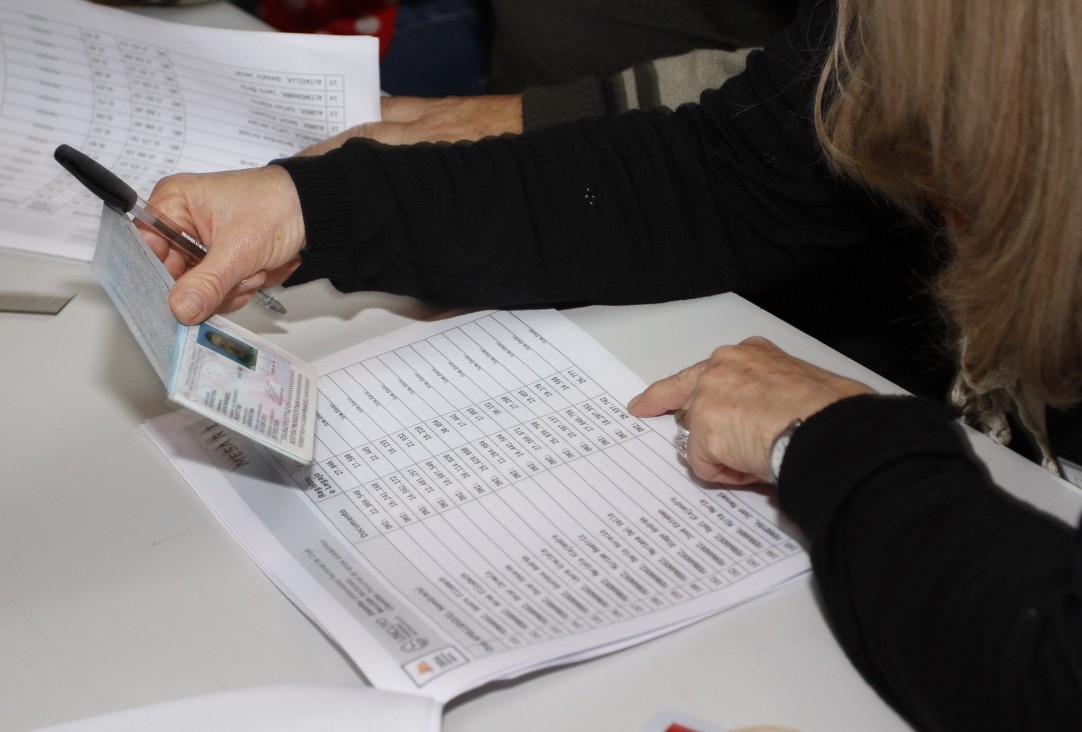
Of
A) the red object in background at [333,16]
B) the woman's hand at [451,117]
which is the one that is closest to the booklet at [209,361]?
the woman's hand at [451,117]

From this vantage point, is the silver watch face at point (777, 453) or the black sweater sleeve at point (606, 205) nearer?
the silver watch face at point (777, 453)

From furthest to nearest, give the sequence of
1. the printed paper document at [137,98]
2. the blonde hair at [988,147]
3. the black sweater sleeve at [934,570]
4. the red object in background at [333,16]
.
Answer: the red object in background at [333,16], the printed paper document at [137,98], the blonde hair at [988,147], the black sweater sleeve at [934,570]

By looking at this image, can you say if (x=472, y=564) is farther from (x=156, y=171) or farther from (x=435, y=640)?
(x=156, y=171)

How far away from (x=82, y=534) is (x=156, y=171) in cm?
43

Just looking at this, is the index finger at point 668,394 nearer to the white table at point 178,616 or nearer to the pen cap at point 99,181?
the white table at point 178,616

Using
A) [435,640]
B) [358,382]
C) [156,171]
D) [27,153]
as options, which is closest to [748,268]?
[358,382]

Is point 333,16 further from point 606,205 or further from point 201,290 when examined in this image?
point 201,290

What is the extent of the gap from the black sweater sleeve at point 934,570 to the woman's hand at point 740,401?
4 centimetres

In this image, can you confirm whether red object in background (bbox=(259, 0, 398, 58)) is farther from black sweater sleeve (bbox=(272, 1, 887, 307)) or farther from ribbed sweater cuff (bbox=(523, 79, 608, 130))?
black sweater sleeve (bbox=(272, 1, 887, 307))

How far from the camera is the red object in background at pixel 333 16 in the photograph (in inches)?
58.1

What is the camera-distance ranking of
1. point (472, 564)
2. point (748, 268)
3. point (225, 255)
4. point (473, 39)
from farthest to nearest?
point (473, 39) < point (748, 268) < point (225, 255) < point (472, 564)

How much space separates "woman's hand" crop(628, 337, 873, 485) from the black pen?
35cm

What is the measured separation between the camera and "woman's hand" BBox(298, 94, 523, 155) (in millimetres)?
1027

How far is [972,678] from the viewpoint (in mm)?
492
